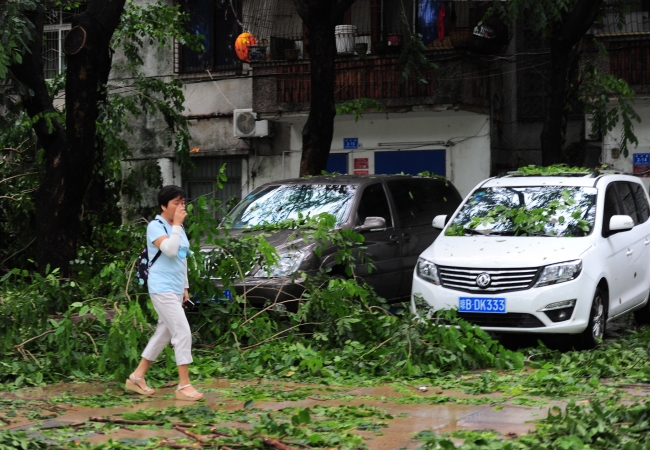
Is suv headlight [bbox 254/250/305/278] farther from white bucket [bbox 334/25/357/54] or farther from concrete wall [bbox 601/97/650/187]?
white bucket [bbox 334/25/357/54]

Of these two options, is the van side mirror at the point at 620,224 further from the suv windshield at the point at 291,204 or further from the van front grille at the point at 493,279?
the suv windshield at the point at 291,204

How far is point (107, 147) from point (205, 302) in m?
7.77

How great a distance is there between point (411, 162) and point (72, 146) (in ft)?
37.5

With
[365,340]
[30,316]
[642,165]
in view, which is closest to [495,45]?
[642,165]

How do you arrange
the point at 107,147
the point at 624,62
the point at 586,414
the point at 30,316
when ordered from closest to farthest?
the point at 586,414, the point at 30,316, the point at 107,147, the point at 624,62

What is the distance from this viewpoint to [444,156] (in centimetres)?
2261

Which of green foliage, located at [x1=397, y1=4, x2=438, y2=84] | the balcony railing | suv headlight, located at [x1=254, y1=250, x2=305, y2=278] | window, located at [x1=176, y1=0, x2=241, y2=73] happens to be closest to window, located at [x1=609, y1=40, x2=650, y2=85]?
green foliage, located at [x1=397, y1=4, x2=438, y2=84]

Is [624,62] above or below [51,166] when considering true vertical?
above

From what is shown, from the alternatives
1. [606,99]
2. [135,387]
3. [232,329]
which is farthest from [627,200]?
[606,99]

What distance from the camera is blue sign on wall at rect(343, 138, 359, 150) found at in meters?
23.4

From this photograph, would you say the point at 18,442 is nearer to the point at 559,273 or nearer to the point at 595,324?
the point at 559,273

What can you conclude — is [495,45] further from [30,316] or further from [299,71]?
[30,316]

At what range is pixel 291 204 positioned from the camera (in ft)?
40.4

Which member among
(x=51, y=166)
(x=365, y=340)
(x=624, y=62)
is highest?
(x=624, y=62)
